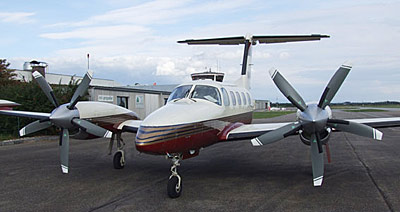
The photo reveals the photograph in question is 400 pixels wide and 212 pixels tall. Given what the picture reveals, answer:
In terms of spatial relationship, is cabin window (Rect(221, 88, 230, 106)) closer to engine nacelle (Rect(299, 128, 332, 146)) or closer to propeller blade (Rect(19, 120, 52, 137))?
→ engine nacelle (Rect(299, 128, 332, 146))

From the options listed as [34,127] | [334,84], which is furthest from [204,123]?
[34,127]

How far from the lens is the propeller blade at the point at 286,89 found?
27.3 ft

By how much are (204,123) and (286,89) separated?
228 centimetres

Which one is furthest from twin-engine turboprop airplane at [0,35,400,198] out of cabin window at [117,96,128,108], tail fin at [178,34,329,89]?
cabin window at [117,96,128,108]

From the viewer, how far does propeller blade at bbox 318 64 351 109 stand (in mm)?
8047

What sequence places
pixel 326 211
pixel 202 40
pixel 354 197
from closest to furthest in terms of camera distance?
pixel 326 211 < pixel 354 197 < pixel 202 40

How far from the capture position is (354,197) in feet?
23.6

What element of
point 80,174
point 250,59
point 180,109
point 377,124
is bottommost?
point 80,174

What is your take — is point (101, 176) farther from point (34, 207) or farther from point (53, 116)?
point (34, 207)

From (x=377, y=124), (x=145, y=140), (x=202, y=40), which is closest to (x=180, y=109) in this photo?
(x=145, y=140)

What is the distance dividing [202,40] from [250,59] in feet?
7.75

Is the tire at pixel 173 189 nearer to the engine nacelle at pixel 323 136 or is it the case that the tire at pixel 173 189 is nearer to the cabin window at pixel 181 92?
the cabin window at pixel 181 92

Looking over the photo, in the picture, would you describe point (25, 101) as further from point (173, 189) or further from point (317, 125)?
point (317, 125)

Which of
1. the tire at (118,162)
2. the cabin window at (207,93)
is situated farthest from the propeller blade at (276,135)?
the tire at (118,162)
